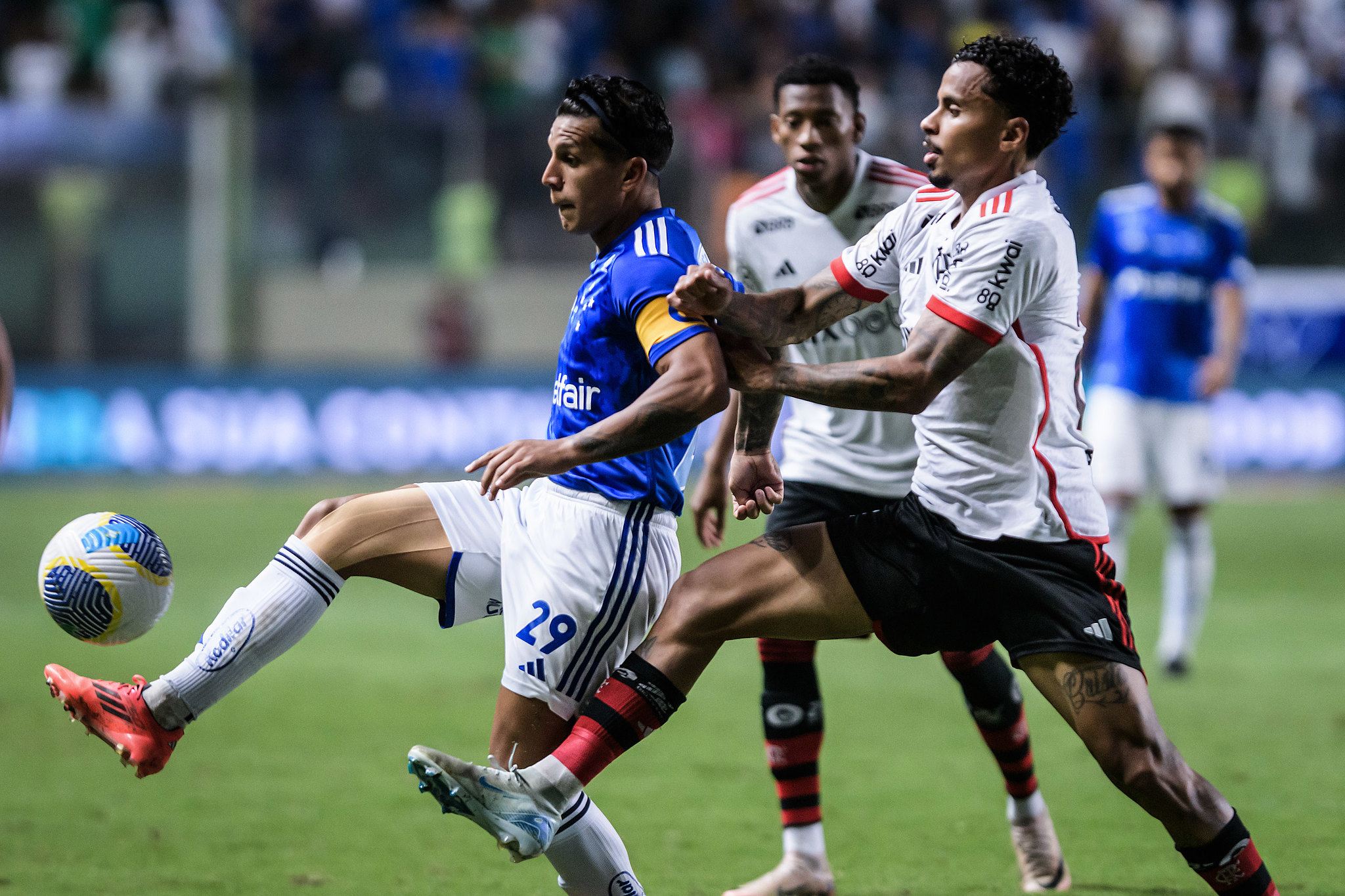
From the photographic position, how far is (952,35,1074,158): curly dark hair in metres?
3.55

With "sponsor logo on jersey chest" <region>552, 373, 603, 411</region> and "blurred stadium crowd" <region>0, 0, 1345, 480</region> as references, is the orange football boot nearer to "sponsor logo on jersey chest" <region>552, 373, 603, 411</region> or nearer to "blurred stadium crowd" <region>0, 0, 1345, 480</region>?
"sponsor logo on jersey chest" <region>552, 373, 603, 411</region>

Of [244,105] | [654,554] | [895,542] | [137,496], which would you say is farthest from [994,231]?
[244,105]

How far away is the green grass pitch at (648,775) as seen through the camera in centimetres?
470

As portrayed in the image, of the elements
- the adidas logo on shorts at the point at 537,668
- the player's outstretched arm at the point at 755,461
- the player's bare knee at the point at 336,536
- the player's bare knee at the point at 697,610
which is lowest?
the adidas logo on shorts at the point at 537,668

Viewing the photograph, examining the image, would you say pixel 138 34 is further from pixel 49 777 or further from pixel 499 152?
pixel 49 777

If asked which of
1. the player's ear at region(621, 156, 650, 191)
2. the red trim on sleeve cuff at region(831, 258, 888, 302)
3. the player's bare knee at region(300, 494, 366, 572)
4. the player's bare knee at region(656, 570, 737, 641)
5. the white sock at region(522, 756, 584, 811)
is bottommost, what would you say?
the white sock at region(522, 756, 584, 811)

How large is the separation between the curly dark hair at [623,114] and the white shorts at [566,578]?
854mm

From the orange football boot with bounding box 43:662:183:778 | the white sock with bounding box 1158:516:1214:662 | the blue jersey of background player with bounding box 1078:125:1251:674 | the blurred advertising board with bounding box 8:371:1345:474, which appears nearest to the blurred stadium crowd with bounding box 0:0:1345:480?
the blurred advertising board with bounding box 8:371:1345:474

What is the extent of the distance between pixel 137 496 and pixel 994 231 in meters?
12.2

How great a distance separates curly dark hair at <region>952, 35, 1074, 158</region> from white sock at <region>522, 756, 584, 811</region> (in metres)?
1.87

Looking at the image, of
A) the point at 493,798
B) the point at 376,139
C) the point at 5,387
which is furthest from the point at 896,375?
the point at 376,139

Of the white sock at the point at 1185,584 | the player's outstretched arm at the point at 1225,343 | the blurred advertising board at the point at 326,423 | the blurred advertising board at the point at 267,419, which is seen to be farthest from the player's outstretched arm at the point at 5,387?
the blurred advertising board at the point at 326,423

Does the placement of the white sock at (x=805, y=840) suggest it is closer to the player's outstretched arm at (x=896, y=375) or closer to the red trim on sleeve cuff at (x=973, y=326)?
the player's outstretched arm at (x=896, y=375)

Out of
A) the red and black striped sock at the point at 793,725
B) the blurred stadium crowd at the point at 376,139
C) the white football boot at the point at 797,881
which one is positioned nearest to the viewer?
the white football boot at the point at 797,881
